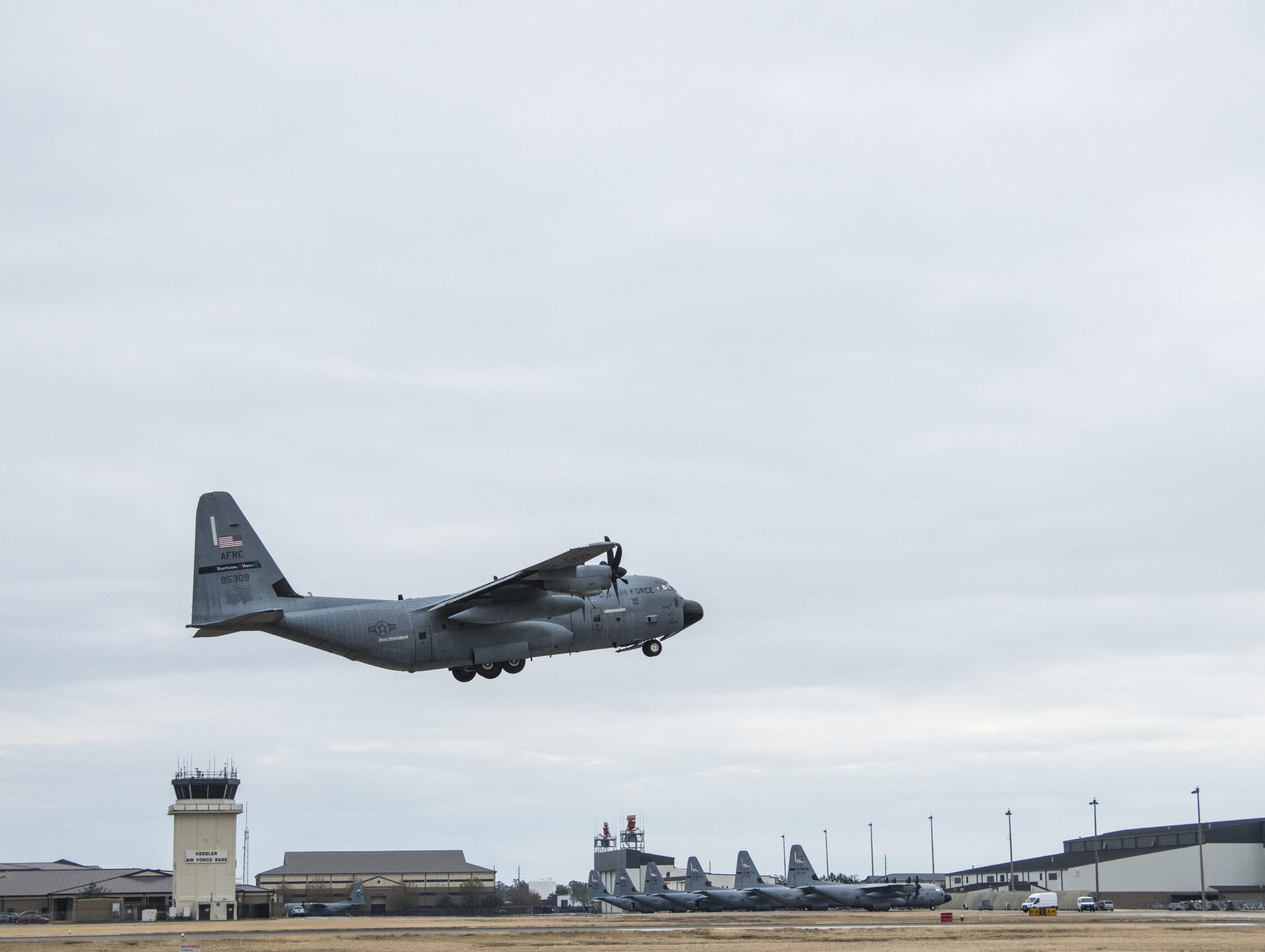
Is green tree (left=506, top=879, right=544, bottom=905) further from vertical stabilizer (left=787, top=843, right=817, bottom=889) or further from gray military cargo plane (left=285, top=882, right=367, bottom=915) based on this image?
vertical stabilizer (left=787, top=843, right=817, bottom=889)

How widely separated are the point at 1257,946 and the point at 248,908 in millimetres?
92304

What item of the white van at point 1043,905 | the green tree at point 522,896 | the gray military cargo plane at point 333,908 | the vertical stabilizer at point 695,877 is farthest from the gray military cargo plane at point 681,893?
the green tree at point 522,896

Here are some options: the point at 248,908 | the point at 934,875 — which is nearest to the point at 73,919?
the point at 248,908

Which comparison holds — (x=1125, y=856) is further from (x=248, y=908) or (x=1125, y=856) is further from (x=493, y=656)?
(x=493, y=656)

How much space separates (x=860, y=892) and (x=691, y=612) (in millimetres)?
61032

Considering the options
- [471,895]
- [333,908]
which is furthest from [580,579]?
[471,895]

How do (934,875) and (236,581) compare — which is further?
(934,875)

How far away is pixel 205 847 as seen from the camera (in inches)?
4461

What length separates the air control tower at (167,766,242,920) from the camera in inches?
4365

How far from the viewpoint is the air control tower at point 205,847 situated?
110875 mm

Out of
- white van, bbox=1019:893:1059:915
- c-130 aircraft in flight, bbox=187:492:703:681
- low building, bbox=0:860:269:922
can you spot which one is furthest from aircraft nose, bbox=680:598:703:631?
low building, bbox=0:860:269:922

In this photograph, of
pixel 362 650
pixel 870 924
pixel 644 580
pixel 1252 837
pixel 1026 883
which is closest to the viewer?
pixel 362 650

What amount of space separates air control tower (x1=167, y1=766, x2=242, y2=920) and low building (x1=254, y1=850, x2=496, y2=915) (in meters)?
38.1

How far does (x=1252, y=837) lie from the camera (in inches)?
5689
